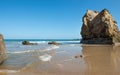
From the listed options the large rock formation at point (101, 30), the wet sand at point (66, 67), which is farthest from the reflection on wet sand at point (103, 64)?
the large rock formation at point (101, 30)

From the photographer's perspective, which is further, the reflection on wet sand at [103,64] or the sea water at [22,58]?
the sea water at [22,58]

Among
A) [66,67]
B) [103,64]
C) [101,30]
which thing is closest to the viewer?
[66,67]

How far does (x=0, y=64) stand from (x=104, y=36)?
47.3 m

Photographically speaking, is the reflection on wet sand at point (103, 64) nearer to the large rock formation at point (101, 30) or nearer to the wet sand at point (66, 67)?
the wet sand at point (66, 67)

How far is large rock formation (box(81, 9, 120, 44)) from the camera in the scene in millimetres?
56562

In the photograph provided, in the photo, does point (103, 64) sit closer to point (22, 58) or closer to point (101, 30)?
point (22, 58)

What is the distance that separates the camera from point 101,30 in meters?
59.9

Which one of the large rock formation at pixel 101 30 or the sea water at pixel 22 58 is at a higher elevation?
the large rock formation at pixel 101 30

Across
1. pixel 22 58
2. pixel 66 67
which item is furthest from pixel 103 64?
pixel 22 58

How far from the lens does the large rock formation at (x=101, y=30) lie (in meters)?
56.6

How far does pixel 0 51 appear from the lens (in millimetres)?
14180

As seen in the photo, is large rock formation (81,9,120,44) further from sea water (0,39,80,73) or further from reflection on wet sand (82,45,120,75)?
reflection on wet sand (82,45,120,75)

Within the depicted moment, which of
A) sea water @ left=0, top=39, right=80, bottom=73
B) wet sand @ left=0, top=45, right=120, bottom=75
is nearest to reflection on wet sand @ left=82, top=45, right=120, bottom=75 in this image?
wet sand @ left=0, top=45, right=120, bottom=75

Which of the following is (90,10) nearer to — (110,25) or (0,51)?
(110,25)
